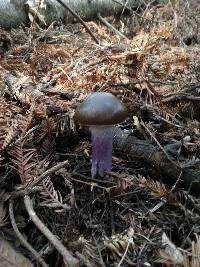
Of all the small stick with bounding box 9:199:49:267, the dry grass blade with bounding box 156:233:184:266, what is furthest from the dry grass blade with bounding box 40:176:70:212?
the dry grass blade with bounding box 156:233:184:266

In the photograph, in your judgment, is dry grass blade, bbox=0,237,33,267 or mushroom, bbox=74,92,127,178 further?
mushroom, bbox=74,92,127,178

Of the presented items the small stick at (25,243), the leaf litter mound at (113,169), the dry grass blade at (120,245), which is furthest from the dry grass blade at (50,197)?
the dry grass blade at (120,245)

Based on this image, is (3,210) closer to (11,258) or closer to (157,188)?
(11,258)

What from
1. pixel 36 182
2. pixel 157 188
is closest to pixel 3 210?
pixel 36 182

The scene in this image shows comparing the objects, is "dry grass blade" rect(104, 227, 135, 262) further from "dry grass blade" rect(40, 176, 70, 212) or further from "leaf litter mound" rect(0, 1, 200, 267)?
"dry grass blade" rect(40, 176, 70, 212)

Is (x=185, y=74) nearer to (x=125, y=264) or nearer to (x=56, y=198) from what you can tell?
(x=56, y=198)

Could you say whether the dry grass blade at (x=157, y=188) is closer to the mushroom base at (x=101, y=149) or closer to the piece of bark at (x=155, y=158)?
the piece of bark at (x=155, y=158)
